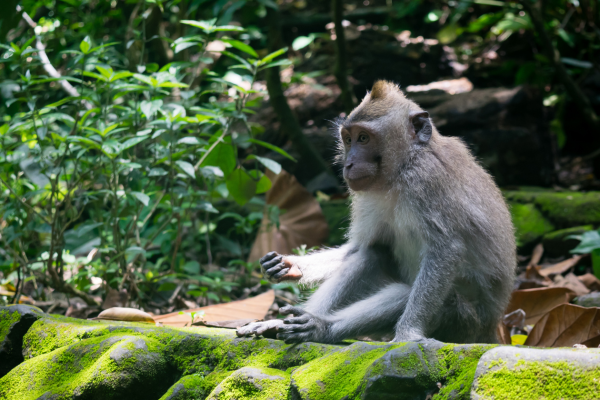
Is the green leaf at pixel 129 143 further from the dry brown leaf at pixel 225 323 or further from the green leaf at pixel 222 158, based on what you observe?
the dry brown leaf at pixel 225 323

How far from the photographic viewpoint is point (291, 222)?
7.34 meters

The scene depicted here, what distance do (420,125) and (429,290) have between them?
1.23 meters

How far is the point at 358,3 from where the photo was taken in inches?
522

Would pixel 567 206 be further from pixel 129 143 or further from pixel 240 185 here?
pixel 129 143

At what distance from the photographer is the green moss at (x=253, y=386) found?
2.69m

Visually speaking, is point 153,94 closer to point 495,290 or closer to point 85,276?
point 85,276

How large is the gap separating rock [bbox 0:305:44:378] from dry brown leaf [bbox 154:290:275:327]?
3.26 ft

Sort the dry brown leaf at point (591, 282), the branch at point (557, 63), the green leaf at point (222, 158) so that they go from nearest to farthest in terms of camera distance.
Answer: the green leaf at point (222, 158), the dry brown leaf at point (591, 282), the branch at point (557, 63)

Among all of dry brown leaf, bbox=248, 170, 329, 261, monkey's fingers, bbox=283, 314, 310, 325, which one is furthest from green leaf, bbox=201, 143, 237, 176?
monkey's fingers, bbox=283, 314, 310, 325

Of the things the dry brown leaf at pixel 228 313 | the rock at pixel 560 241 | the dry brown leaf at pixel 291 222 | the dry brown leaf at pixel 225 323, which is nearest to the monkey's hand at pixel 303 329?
the dry brown leaf at pixel 225 323

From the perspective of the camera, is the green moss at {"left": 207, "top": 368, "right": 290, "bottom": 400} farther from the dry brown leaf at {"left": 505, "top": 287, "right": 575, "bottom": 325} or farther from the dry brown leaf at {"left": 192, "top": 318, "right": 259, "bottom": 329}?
the dry brown leaf at {"left": 505, "top": 287, "right": 575, "bottom": 325}

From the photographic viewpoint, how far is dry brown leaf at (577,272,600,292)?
5.57 m

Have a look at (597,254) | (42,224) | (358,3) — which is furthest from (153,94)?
(358,3)

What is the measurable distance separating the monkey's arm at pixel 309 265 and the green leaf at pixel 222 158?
52.8 inches
